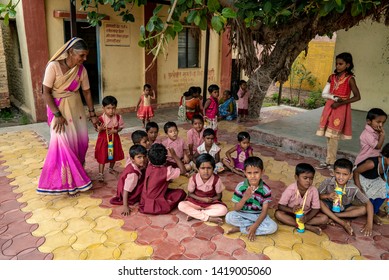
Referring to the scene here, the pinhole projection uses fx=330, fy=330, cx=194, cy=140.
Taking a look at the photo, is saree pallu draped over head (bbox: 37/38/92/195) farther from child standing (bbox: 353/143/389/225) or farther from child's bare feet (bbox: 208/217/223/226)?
child standing (bbox: 353/143/389/225)

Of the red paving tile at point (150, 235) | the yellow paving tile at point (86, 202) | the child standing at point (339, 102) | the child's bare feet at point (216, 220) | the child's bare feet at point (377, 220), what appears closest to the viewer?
the red paving tile at point (150, 235)

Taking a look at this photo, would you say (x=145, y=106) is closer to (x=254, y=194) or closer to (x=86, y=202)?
(x=86, y=202)

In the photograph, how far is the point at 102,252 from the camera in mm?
2959

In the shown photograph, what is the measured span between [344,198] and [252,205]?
105 centimetres

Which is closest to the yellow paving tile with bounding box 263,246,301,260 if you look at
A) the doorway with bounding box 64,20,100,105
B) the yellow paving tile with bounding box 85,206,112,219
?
the yellow paving tile with bounding box 85,206,112,219

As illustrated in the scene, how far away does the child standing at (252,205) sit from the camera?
314 centimetres

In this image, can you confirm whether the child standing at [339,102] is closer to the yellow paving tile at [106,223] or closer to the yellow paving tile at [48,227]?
the yellow paving tile at [106,223]

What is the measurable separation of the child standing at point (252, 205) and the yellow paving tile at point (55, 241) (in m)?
1.53

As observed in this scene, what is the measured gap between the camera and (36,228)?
10.9 ft

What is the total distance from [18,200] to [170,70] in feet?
21.7

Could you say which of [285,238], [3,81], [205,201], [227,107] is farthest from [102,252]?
[3,81]

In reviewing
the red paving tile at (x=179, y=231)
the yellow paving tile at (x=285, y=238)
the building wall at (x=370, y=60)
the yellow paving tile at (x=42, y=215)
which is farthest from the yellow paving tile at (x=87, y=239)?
the building wall at (x=370, y=60)

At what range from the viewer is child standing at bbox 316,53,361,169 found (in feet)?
15.2
